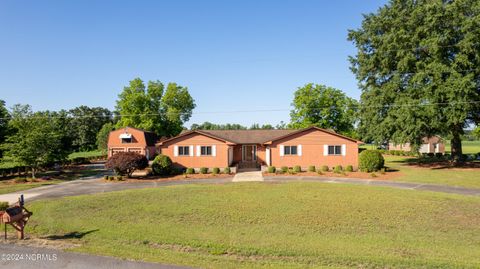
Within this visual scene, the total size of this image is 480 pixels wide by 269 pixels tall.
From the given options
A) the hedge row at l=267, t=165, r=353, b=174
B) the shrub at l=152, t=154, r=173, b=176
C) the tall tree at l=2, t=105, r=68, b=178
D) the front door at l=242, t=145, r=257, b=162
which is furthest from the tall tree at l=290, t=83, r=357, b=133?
the tall tree at l=2, t=105, r=68, b=178

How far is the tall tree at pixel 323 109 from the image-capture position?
50.2 m

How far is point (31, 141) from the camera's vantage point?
87.3 ft

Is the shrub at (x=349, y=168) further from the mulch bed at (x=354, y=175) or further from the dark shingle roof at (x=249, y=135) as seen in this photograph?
the dark shingle roof at (x=249, y=135)

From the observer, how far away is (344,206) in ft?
45.5

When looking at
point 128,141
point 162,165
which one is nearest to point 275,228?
point 162,165

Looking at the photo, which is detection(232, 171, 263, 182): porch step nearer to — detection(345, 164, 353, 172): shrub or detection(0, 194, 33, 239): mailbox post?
detection(345, 164, 353, 172): shrub

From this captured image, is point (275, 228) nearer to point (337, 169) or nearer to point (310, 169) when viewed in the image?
point (310, 169)

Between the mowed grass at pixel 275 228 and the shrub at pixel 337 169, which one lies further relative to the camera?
the shrub at pixel 337 169

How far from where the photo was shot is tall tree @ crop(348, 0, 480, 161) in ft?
90.6

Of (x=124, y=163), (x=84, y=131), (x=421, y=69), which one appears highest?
(x=421, y=69)

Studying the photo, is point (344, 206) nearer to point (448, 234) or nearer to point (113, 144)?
point (448, 234)

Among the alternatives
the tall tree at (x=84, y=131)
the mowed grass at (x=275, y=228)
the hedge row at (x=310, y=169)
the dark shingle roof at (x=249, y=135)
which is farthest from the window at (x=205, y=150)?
the tall tree at (x=84, y=131)

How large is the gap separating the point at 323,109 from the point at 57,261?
4764 centimetres

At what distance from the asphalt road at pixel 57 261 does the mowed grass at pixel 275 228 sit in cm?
34
